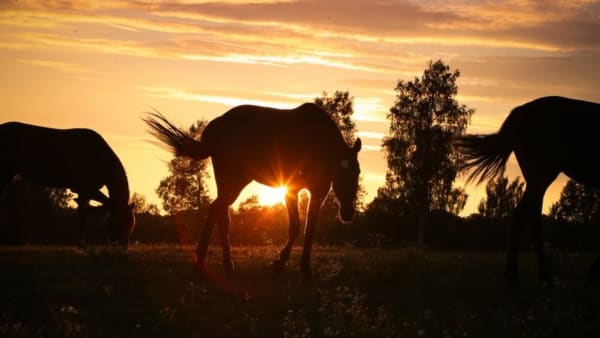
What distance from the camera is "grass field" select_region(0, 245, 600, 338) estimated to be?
9.67 metres

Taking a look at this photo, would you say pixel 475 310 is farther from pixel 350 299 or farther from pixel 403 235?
pixel 403 235

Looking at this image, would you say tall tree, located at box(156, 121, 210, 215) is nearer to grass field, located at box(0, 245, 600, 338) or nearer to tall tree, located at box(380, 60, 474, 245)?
tall tree, located at box(380, 60, 474, 245)

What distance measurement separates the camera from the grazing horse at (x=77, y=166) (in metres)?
19.1

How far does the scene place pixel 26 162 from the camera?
63.1 feet

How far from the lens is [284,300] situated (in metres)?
11.5

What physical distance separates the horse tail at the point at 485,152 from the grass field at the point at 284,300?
77.9 inches

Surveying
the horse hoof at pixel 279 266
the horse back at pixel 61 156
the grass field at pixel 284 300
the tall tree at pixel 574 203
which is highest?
the tall tree at pixel 574 203

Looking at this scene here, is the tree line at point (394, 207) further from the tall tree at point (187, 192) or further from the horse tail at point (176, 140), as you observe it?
the horse tail at point (176, 140)

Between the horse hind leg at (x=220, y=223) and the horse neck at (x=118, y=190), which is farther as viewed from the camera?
A: the horse neck at (x=118, y=190)

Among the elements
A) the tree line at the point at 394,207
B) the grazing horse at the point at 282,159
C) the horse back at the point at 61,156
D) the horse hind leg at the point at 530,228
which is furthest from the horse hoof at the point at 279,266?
the tree line at the point at 394,207

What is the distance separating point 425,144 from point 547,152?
37542 millimetres

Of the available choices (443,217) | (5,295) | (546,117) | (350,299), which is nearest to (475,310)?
(350,299)

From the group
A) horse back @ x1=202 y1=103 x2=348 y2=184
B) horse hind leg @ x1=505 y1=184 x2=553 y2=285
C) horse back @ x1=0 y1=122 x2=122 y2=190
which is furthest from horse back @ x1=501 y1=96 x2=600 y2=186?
horse back @ x1=0 y1=122 x2=122 y2=190

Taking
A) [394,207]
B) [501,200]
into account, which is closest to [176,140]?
[394,207]
